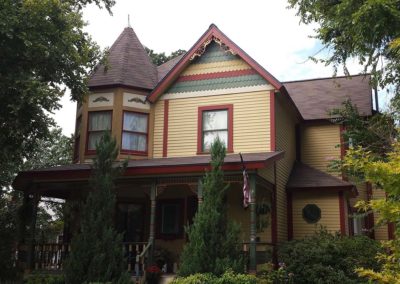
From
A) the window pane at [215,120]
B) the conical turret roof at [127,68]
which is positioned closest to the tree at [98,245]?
the window pane at [215,120]

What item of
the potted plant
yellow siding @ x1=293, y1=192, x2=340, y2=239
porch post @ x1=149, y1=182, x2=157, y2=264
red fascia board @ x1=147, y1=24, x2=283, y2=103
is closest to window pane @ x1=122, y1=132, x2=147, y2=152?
red fascia board @ x1=147, y1=24, x2=283, y2=103

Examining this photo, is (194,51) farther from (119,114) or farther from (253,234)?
(253,234)

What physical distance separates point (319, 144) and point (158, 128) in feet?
23.0

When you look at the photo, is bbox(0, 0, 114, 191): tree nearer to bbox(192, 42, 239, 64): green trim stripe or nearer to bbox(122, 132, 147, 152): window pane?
bbox(122, 132, 147, 152): window pane

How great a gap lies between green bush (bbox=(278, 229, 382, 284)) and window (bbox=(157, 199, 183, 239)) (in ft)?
15.0

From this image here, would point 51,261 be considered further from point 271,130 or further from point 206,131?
point 271,130

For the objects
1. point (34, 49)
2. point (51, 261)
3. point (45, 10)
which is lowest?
point (51, 261)

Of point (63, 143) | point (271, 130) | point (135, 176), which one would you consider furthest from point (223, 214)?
point (63, 143)

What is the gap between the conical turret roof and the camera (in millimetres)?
17750

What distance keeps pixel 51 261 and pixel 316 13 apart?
11.5 m

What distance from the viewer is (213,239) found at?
11.8 m

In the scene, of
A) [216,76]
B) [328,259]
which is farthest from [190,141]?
[328,259]

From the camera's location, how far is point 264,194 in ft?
53.6

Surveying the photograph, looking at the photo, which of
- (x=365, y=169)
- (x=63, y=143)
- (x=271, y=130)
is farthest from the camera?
(x=63, y=143)
